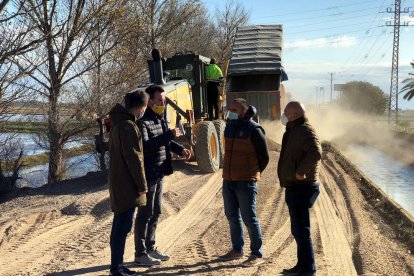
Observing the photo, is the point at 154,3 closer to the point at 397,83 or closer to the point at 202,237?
the point at 202,237

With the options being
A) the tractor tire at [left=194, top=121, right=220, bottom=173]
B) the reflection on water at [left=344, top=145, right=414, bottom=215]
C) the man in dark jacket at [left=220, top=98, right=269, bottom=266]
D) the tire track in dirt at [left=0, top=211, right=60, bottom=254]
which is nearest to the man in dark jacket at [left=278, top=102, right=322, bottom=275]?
the man in dark jacket at [left=220, top=98, right=269, bottom=266]

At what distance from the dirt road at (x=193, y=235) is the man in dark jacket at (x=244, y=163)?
0.51m

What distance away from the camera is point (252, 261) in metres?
5.27

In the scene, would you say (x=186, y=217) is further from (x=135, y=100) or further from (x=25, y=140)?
(x=25, y=140)

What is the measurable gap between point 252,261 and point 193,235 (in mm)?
1507

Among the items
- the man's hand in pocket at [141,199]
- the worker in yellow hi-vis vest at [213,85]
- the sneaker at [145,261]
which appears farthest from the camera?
the worker in yellow hi-vis vest at [213,85]

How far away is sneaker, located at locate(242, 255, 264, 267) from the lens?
5207 mm

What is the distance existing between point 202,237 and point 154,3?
17.8 meters

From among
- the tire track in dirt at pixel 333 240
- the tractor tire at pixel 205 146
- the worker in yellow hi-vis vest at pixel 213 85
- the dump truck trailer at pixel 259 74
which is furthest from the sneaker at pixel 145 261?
the dump truck trailer at pixel 259 74

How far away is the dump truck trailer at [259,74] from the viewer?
1655cm

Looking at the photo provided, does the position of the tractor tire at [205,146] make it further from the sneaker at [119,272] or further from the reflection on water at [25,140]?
the sneaker at [119,272]

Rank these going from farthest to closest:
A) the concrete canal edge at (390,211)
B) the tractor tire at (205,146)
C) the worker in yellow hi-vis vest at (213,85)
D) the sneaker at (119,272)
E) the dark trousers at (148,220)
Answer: the worker in yellow hi-vis vest at (213,85) < the tractor tire at (205,146) < the concrete canal edge at (390,211) < the dark trousers at (148,220) < the sneaker at (119,272)

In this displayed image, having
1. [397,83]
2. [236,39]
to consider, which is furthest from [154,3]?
[397,83]

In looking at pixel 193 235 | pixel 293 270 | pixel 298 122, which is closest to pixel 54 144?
pixel 193 235
